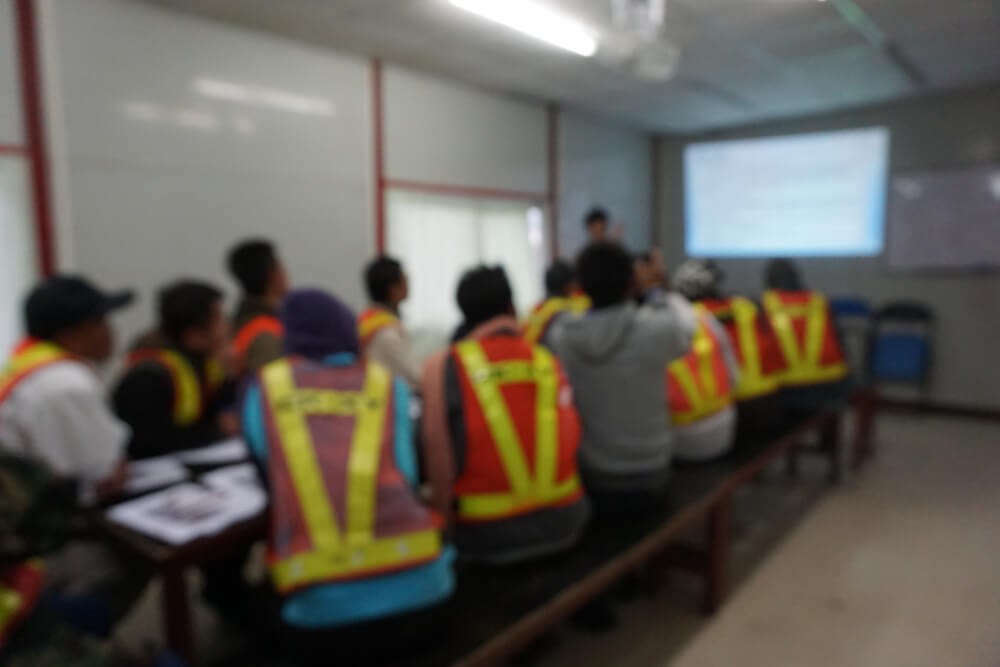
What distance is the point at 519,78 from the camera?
4.77 meters

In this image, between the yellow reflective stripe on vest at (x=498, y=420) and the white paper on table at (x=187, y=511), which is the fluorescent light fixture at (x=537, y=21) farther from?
the white paper on table at (x=187, y=511)

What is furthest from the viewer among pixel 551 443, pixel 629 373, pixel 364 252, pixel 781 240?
pixel 781 240

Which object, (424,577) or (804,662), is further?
(804,662)

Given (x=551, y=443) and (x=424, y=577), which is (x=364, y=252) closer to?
(x=551, y=443)

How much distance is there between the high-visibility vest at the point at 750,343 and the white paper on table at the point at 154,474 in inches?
90.4

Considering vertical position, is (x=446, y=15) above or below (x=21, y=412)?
above

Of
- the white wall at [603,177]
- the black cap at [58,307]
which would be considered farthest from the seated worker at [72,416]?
the white wall at [603,177]

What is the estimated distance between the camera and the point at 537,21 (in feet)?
11.4

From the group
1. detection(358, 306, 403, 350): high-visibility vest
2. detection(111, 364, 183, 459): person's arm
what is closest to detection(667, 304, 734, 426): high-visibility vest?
detection(358, 306, 403, 350): high-visibility vest

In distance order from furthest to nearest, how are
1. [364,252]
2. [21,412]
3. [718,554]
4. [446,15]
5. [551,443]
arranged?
[364,252], [446,15], [718,554], [551,443], [21,412]

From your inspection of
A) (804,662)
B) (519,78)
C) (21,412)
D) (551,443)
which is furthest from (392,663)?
(519,78)

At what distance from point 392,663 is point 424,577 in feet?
0.65

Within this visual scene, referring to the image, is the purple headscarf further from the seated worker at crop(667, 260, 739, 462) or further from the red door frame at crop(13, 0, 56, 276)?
the red door frame at crop(13, 0, 56, 276)

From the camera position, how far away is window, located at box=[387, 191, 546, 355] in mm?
4641
